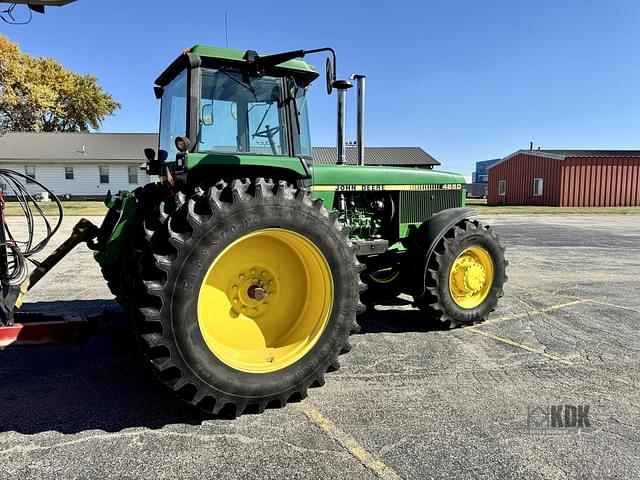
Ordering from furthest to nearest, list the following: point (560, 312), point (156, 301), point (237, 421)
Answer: point (560, 312) → point (237, 421) → point (156, 301)

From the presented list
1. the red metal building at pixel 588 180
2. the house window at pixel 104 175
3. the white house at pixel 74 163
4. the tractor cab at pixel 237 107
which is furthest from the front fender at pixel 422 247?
the house window at pixel 104 175

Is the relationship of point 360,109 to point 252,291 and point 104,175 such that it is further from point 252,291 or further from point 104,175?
point 104,175

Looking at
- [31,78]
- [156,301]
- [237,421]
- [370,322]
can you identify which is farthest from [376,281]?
[31,78]

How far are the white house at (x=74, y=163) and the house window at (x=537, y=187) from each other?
28020mm

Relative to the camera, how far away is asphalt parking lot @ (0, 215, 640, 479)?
2748mm

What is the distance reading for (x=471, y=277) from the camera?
5430 mm

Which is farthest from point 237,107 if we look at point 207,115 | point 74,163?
point 74,163

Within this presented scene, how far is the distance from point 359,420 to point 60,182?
39.0 m

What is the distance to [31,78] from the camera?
134 ft

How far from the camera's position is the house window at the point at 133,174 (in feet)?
120

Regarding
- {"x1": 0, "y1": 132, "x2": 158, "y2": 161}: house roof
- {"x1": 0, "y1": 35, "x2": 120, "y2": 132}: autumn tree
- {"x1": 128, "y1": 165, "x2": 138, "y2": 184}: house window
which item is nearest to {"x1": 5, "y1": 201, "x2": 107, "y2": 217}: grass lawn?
{"x1": 128, "y1": 165, "x2": 138, "y2": 184}: house window

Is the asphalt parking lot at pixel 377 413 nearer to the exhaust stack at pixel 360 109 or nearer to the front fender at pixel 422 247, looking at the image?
the front fender at pixel 422 247

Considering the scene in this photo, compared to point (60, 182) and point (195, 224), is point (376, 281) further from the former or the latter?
point (60, 182)

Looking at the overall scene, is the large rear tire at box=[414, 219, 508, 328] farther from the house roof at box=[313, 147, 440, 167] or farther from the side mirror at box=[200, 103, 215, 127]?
Result: the house roof at box=[313, 147, 440, 167]
